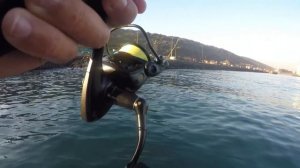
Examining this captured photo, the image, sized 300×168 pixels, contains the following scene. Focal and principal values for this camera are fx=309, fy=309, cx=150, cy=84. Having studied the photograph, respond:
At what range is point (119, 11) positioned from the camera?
1.42 metres

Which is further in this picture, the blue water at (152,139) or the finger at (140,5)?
the blue water at (152,139)

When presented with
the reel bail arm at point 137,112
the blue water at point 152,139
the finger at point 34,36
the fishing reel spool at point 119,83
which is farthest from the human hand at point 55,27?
the blue water at point 152,139

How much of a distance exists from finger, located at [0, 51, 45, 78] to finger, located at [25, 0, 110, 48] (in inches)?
9.2

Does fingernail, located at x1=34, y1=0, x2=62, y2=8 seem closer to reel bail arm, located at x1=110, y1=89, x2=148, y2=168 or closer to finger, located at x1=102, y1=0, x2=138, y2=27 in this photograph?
finger, located at x1=102, y1=0, x2=138, y2=27

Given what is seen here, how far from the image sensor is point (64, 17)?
122 centimetres

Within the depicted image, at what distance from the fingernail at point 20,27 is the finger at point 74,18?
6cm

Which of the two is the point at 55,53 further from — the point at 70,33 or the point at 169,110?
the point at 169,110

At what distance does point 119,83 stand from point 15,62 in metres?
2.13

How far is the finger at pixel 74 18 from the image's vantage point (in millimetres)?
1149

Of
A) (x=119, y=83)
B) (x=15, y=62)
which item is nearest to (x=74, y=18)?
(x=15, y=62)

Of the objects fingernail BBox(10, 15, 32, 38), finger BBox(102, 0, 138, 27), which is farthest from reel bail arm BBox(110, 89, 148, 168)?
fingernail BBox(10, 15, 32, 38)

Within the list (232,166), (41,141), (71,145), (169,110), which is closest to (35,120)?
(41,141)

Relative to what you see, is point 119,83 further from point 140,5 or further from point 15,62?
point 15,62

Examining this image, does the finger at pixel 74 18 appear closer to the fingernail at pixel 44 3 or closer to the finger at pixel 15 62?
the fingernail at pixel 44 3
